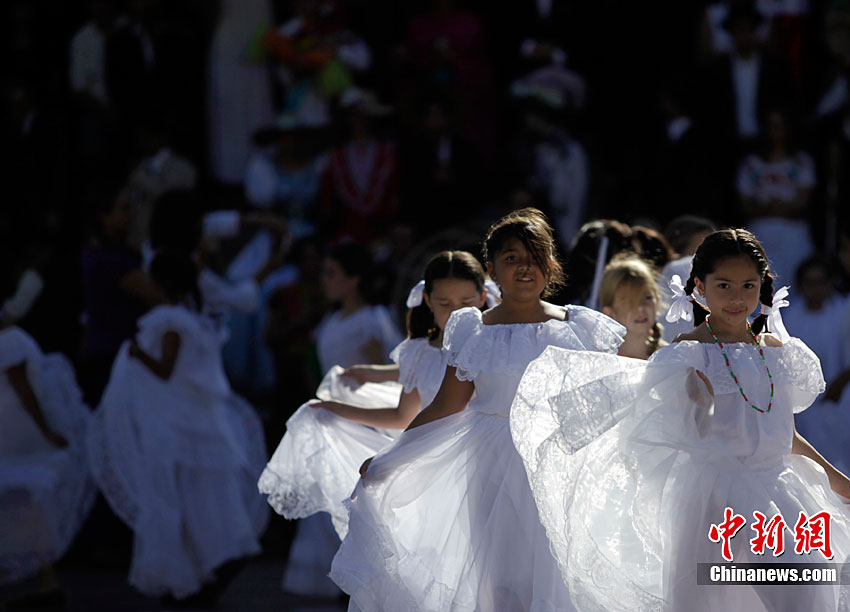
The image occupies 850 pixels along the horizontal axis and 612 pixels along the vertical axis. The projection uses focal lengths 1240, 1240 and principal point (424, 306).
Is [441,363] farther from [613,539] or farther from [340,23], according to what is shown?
[340,23]

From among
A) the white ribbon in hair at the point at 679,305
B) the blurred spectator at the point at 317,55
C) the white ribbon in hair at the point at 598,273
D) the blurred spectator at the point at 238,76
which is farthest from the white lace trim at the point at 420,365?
the blurred spectator at the point at 238,76

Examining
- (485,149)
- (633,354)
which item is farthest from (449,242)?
(633,354)

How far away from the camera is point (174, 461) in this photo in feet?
22.0

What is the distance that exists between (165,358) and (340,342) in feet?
3.23

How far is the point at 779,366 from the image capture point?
3951mm

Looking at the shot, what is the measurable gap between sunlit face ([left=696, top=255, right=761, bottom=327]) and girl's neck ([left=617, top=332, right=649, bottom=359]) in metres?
1.09

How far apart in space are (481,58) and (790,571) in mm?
7697

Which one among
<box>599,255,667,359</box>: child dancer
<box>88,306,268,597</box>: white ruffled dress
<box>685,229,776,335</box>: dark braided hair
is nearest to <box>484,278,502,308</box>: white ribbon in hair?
<box>599,255,667,359</box>: child dancer

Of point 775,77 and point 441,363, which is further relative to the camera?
point 775,77

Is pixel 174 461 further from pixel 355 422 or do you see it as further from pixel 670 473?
pixel 670 473

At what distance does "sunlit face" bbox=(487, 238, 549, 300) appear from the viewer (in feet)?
14.1

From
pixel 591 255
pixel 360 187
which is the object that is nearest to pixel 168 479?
pixel 591 255

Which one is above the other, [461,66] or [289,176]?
[461,66]

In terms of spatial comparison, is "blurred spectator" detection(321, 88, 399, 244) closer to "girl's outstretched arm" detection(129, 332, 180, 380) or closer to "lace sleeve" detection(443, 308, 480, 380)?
"girl's outstretched arm" detection(129, 332, 180, 380)
